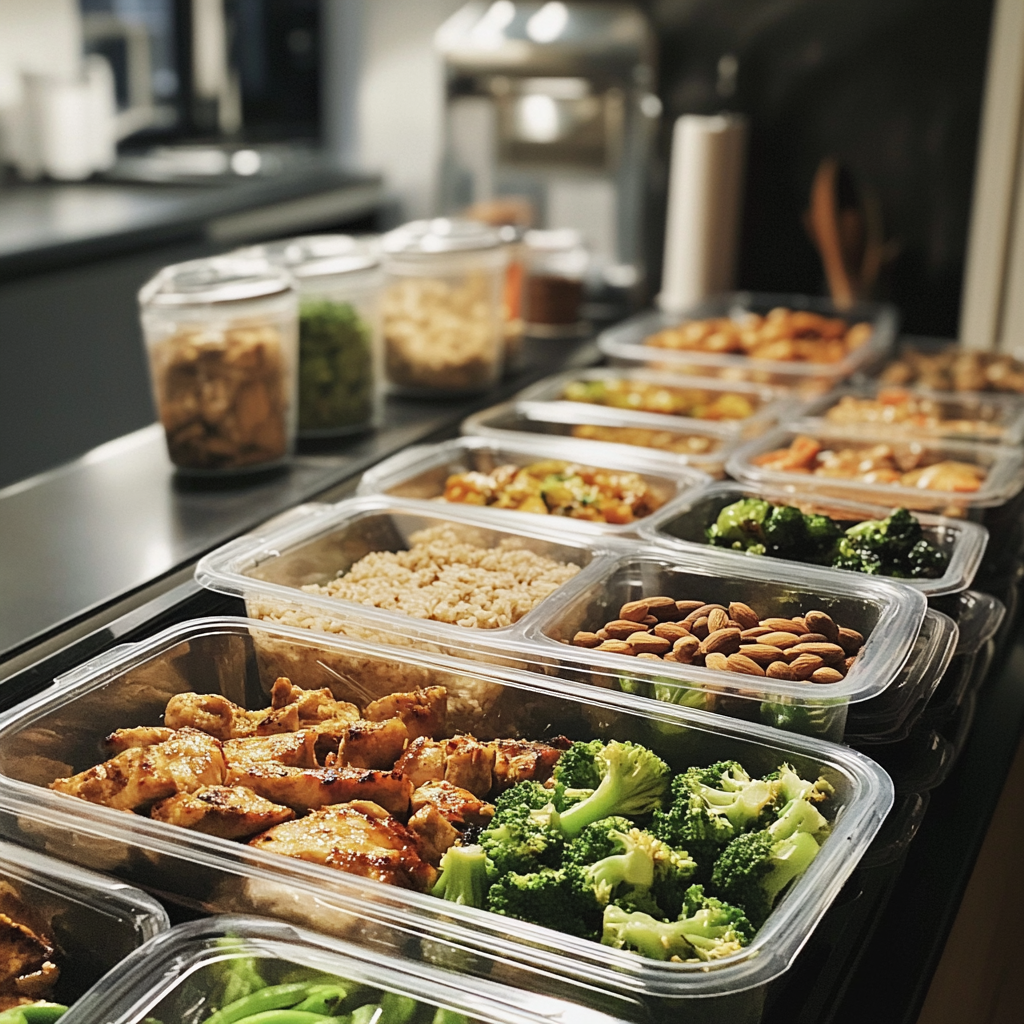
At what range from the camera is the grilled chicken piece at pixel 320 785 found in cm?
109

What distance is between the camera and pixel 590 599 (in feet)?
4.69

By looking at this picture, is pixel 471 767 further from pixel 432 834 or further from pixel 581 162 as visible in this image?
pixel 581 162

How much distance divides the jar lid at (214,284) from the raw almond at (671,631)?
0.79 m

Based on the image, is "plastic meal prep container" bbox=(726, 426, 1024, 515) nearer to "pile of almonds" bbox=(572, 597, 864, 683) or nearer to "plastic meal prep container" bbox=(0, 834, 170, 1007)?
"pile of almonds" bbox=(572, 597, 864, 683)

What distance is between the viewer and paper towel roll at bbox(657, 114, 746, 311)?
3.06m

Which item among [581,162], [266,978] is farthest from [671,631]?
[581,162]

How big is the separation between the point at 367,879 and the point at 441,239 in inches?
59.2

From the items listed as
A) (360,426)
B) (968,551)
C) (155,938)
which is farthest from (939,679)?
(360,426)

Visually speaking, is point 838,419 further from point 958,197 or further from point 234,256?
point 958,197

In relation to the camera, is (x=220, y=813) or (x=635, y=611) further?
(x=635, y=611)

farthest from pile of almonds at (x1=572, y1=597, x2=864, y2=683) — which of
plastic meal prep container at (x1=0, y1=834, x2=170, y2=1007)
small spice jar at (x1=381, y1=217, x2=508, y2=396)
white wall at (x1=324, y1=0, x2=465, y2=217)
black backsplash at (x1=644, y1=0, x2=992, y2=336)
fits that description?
white wall at (x1=324, y1=0, x2=465, y2=217)

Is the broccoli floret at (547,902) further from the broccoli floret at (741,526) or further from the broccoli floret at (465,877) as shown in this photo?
the broccoli floret at (741,526)

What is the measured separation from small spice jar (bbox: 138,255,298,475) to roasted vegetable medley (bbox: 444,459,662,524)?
0.28 meters

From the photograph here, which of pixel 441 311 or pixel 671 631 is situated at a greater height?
pixel 441 311
